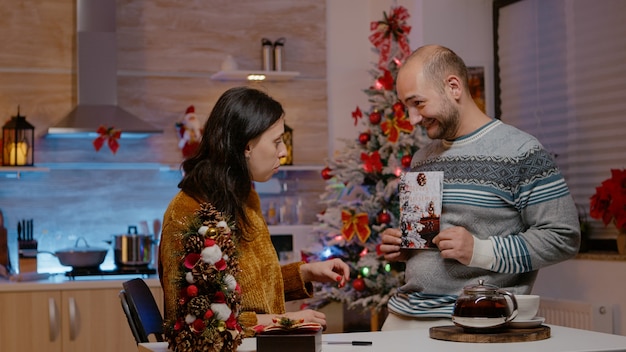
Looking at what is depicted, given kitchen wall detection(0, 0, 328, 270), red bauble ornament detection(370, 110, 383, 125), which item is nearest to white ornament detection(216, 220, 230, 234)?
red bauble ornament detection(370, 110, 383, 125)

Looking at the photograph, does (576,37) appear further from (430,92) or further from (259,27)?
(430,92)

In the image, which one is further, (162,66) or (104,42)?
(162,66)

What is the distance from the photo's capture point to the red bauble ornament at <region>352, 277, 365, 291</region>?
215 inches

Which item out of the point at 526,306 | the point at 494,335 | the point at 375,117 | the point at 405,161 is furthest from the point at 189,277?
the point at 375,117

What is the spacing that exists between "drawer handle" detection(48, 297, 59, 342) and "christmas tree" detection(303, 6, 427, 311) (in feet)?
4.87

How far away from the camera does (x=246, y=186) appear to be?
262 cm

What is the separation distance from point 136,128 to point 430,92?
10.1 ft

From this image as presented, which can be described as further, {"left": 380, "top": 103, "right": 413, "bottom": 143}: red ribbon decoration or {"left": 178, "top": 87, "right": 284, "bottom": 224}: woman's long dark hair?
{"left": 380, "top": 103, "right": 413, "bottom": 143}: red ribbon decoration

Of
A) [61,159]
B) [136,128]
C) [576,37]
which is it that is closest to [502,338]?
[576,37]

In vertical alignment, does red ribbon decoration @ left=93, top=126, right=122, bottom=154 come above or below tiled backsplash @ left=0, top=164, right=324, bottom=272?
above

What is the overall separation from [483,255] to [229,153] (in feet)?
2.51

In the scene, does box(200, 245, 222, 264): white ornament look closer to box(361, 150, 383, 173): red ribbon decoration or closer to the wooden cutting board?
the wooden cutting board

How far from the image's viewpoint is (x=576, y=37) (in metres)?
5.29

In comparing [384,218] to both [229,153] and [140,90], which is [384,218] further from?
[229,153]
